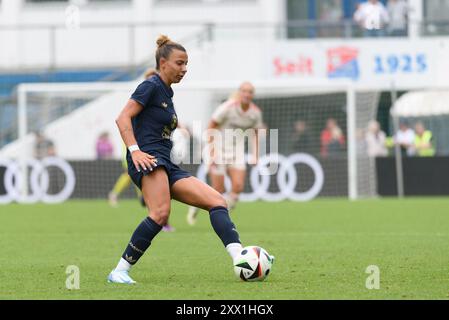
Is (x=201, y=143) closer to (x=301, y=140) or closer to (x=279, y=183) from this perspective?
(x=279, y=183)

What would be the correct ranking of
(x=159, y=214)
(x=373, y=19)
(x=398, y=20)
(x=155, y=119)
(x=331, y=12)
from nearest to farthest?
(x=159, y=214) < (x=155, y=119) < (x=373, y=19) < (x=398, y=20) < (x=331, y=12)

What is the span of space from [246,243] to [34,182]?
15710 millimetres

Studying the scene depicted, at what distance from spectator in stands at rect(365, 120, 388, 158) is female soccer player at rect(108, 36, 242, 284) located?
67.3 ft

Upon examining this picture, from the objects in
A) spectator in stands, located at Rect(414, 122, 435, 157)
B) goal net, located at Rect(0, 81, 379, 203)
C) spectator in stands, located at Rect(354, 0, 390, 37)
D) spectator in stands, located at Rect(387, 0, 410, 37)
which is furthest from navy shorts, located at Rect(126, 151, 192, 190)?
spectator in stands, located at Rect(387, 0, 410, 37)

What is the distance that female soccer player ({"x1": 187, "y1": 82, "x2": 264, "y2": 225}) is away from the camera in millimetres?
18875

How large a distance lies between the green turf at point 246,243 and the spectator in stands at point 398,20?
31.8ft

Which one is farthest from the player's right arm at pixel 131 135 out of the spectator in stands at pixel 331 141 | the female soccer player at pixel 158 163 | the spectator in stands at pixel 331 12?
the spectator in stands at pixel 331 12

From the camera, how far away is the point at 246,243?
1495cm

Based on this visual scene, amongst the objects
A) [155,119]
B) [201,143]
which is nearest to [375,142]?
[201,143]

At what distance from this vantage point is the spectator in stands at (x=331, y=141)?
30.6 meters

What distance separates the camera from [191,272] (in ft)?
36.5
